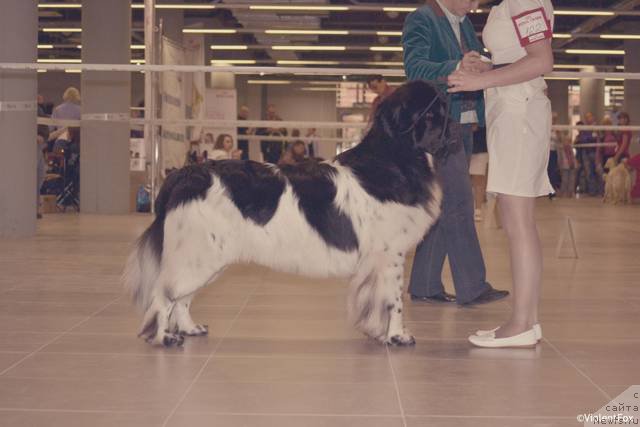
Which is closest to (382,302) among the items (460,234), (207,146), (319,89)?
(460,234)

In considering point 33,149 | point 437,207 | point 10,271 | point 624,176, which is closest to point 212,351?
point 437,207

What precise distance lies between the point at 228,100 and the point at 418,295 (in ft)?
50.4

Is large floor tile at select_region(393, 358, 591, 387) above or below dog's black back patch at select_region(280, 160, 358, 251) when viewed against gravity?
below

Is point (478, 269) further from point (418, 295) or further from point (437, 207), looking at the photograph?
point (437, 207)

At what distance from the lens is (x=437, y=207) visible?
4.20m

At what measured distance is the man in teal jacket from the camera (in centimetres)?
500

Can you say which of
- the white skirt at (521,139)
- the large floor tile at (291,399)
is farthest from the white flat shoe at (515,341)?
the large floor tile at (291,399)

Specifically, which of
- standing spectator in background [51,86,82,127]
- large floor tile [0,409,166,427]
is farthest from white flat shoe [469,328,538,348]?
standing spectator in background [51,86,82,127]

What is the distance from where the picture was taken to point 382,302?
4.14 meters

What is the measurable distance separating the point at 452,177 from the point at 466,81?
122 centimetres

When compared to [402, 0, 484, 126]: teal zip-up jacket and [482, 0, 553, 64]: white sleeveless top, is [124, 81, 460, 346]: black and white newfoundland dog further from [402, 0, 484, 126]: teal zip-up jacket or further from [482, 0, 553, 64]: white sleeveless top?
[402, 0, 484, 126]: teal zip-up jacket

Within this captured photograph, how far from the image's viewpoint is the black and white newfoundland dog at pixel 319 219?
12.9 ft

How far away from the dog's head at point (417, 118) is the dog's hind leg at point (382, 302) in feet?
1.68

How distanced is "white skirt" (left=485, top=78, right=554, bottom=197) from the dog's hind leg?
0.59 meters
